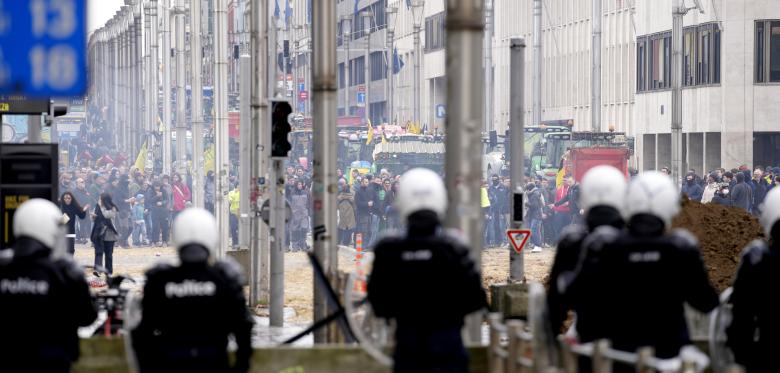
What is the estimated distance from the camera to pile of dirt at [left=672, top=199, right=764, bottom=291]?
928 inches

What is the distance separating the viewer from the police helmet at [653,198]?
28.9 ft

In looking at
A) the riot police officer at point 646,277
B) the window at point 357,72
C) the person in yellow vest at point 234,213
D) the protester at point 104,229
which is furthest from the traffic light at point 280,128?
the window at point 357,72

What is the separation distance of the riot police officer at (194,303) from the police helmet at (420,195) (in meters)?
0.92

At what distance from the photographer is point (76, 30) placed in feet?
50.8

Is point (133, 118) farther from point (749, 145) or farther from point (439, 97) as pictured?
point (749, 145)

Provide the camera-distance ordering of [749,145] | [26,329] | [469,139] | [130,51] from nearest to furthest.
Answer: [26,329] < [469,139] < [749,145] < [130,51]

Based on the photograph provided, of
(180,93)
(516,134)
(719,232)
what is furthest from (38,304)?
(180,93)

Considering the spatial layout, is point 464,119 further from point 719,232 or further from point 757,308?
point 719,232

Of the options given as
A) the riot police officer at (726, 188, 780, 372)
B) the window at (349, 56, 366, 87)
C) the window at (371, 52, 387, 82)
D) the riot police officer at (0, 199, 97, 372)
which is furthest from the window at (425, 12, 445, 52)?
the riot police officer at (0, 199, 97, 372)

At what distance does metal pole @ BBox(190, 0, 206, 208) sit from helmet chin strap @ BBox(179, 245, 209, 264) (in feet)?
107

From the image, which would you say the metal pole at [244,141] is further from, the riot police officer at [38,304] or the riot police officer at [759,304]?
the riot police officer at [38,304]

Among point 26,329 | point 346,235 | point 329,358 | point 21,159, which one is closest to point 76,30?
point 21,159

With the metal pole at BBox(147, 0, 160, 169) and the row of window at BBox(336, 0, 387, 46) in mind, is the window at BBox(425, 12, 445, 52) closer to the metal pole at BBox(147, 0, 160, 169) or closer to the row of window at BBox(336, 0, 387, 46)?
the row of window at BBox(336, 0, 387, 46)

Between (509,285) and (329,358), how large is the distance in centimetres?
1148
